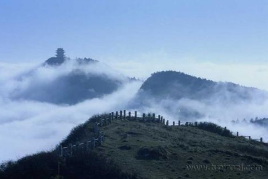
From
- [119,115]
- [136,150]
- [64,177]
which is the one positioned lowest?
[64,177]

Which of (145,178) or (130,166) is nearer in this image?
(145,178)

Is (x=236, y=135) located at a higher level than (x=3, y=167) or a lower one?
higher

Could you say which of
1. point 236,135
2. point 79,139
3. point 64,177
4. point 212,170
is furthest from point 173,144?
point 236,135

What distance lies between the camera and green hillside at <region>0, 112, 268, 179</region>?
93.7 feet

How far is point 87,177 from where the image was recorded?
28625mm

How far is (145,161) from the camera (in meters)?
31.6

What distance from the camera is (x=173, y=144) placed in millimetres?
38656

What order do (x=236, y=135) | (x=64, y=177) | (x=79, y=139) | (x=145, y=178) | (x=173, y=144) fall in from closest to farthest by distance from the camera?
1. (x=145, y=178)
2. (x=64, y=177)
3. (x=173, y=144)
4. (x=79, y=139)
5. (x=236, y=135)

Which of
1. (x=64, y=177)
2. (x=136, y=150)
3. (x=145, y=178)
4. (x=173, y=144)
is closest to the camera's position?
(x=145, y=178)

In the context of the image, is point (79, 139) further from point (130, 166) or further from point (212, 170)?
point (212, 170)

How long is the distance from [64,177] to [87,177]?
1.83 metres

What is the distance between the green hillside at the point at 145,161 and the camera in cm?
2856

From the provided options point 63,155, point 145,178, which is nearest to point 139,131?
point 63,155

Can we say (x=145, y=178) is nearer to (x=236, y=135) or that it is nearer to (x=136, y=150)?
(x=136, y=150)
